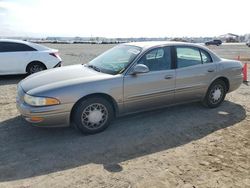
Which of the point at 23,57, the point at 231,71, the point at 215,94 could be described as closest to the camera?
the point at 215,94

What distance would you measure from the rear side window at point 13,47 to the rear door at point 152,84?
20.8 ft

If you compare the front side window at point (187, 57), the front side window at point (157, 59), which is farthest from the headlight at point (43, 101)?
the front side window at point (187, 57)

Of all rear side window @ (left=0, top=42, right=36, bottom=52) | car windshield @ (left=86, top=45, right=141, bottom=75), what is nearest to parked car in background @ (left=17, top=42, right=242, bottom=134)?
car windshield @ (left=86, top=45, right=141, bottom=75)


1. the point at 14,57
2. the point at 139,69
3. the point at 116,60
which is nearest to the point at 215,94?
the point at 139,69

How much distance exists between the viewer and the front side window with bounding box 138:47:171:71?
212 inches

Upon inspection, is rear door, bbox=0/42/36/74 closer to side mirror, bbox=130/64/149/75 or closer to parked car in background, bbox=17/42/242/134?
parked car in background, bbox=17/42/242/134

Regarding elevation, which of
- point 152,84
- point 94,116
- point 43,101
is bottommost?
point 94,116

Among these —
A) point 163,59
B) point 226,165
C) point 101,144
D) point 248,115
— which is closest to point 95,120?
point 101,144

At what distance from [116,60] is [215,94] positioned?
2.54 metres

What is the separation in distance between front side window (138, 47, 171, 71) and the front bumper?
1.74 m

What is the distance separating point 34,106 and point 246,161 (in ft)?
11.2

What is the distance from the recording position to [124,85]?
5012 mm

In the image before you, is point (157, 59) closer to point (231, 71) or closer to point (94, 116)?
point (94, 116)

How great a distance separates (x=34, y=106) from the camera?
14.9 ft
